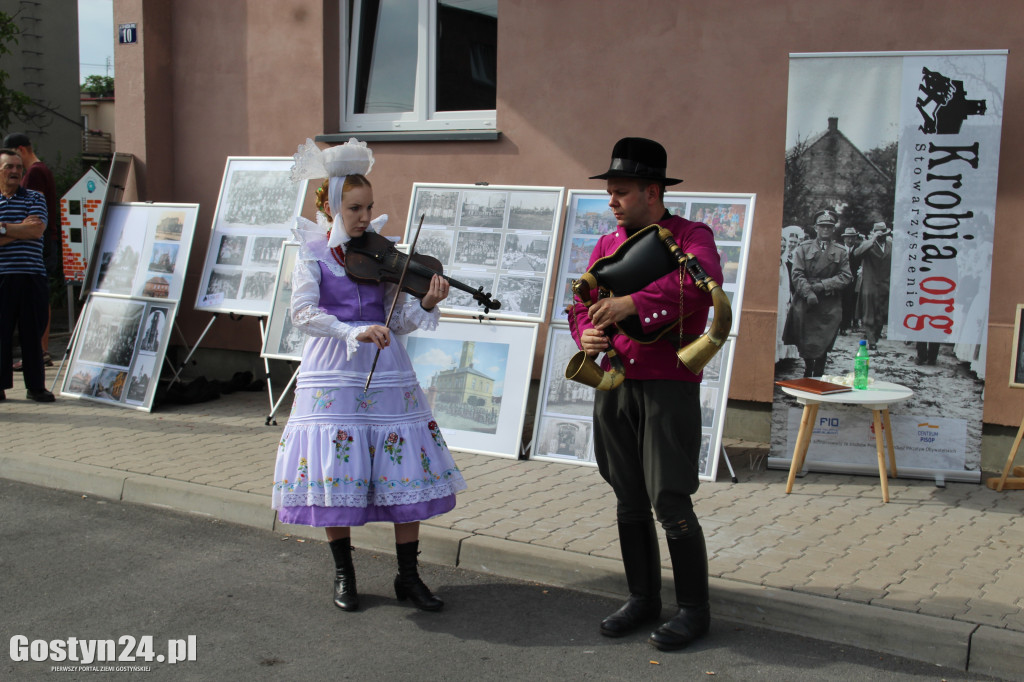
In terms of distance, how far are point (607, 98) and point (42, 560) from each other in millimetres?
4955

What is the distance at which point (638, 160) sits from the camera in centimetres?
354

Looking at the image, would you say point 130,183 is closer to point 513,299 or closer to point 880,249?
point 513,299

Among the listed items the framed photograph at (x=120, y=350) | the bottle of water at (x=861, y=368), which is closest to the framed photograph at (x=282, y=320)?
the framed photograph at (x=120, y=350)

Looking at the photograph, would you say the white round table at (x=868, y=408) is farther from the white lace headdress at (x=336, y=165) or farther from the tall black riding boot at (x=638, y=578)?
the white lace headdress at (x=336, y=165)

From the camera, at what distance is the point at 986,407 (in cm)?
612

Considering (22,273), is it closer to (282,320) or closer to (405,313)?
(282,320)

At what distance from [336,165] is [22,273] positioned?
5131mm

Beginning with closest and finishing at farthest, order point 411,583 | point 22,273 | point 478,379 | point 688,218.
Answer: point 411,583 < point 688,218 < point 478,379 < point 22,273

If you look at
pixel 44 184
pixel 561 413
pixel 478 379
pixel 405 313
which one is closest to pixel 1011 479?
pixel 561 413

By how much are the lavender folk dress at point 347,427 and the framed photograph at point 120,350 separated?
431 cm

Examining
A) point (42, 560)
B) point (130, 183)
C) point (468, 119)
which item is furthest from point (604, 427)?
point (130, 183)

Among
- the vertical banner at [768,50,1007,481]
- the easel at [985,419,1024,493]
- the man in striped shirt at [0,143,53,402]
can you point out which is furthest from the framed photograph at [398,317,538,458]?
the man in striped shirt at [0,143,53,402]

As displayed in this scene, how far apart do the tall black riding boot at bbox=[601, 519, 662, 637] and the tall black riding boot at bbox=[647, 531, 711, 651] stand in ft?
0.45

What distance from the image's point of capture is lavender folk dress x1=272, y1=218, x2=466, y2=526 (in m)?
3.93
